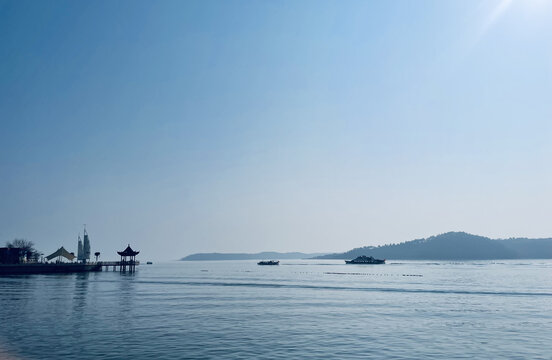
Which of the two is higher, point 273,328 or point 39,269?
point 39,269

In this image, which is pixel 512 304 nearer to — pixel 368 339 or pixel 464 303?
pixel 464 303

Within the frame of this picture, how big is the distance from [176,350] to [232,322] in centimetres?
1363

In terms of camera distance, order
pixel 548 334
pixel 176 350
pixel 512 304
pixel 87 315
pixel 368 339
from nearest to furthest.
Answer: pixel 176 350 < pixel 368 339 < pixel 548 334 < pixel 87 315 < pixel 512 304

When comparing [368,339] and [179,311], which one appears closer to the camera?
[368,339]

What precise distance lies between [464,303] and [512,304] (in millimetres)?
6029

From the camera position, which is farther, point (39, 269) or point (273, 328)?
point (39, 269)

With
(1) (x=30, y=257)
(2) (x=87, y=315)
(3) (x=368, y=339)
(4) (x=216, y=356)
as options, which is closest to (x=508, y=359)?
(3) (x=368, y=339)

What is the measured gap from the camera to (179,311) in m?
51.7

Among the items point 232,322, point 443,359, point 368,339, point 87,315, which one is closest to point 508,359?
point 443,359

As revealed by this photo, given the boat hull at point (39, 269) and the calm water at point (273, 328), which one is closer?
the calm water at point (273, 328)

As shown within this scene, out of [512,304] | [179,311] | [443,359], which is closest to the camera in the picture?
[443,359]

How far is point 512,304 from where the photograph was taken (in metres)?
60.7

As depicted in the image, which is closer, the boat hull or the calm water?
the calm water

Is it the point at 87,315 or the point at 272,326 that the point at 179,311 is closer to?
the point at 87,315
